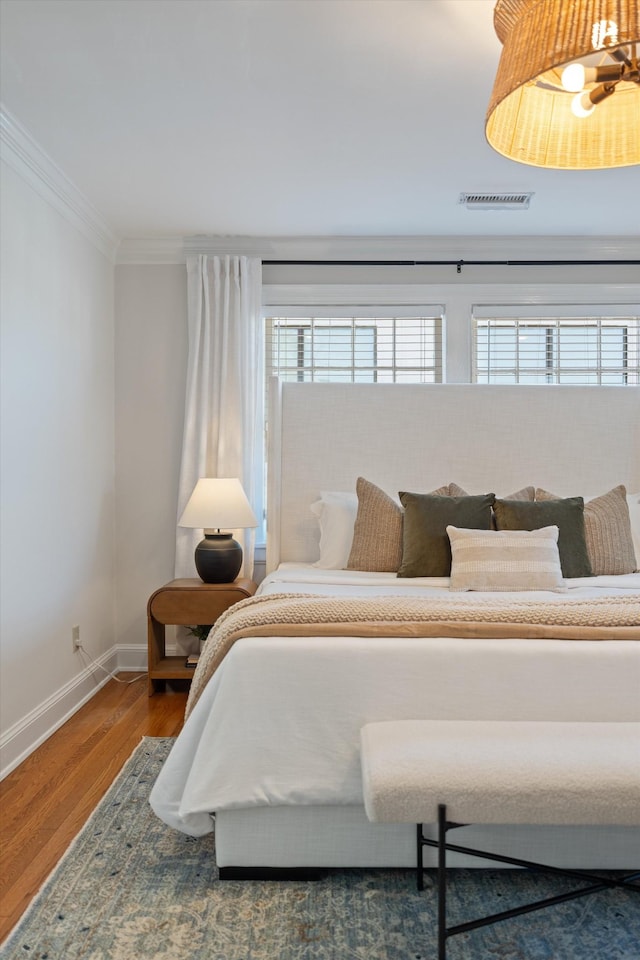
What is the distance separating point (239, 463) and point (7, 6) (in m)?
2.59

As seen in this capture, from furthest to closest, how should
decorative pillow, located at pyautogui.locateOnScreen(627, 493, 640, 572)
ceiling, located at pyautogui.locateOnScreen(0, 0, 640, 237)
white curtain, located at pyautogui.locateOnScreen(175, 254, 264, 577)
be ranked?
white curtain, located at pyautogui.locateOnScreen(175, 254, 264, 577) < decorative pillow, located at pyautogui.locateOnScreen(627, 493, 640, 572) < ceiling, located at pyautogui.locateOnScreen(0, 0, 640, 237)

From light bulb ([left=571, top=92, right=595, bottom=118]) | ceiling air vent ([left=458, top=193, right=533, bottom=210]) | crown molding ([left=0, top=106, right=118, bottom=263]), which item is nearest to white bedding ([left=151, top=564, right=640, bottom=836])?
light bulb ([left=571, top=92, right=595, bottom=118])

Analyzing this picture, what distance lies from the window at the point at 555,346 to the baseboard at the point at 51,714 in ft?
9.22

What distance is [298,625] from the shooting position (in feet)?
6.81

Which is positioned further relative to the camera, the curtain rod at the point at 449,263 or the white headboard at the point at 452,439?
the curtain rod at the point at 449,263

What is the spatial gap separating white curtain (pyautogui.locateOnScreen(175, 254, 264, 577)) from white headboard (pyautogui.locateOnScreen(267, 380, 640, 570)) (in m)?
0.29

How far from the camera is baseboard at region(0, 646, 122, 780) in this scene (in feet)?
9.76

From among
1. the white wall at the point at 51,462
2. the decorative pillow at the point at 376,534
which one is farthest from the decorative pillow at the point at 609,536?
the white wall at the point at 51,462

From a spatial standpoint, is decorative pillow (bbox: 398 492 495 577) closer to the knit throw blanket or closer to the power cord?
the knit throw blanket

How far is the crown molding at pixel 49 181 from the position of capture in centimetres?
298

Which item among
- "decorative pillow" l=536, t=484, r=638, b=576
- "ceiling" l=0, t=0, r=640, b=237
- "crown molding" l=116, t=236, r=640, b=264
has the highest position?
"ceiling" l=0, t=0, r=640, b=237

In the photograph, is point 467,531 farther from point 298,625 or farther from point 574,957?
point 574,957

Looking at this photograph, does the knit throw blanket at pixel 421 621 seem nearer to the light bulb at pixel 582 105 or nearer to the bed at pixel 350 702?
the bed at pixel 350 702

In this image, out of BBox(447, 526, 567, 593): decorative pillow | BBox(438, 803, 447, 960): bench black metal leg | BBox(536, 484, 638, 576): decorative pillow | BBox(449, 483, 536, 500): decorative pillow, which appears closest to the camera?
BBox(438, 803, 447, 960): bench black metal leg
